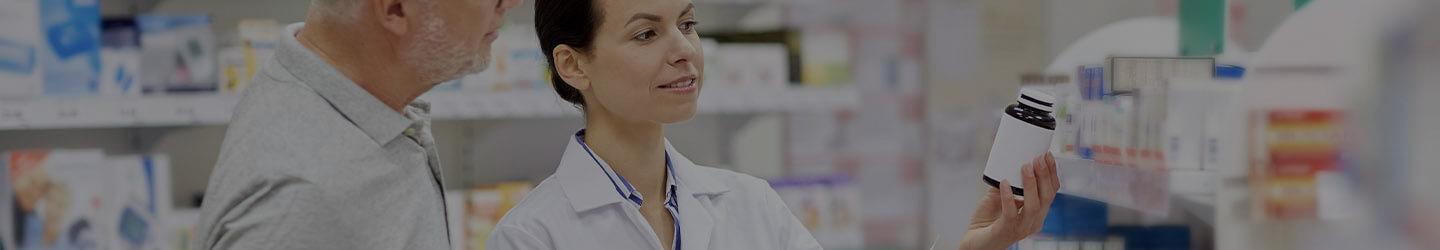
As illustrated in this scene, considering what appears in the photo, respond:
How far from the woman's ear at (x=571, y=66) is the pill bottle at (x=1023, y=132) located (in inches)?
20.2

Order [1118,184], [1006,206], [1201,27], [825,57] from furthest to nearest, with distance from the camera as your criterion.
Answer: [825,57]
[1201,27]
[1118,184]
[1006,206]

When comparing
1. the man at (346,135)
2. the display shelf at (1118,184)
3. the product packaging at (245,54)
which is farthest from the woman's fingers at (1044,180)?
the product packaging at (245,54)

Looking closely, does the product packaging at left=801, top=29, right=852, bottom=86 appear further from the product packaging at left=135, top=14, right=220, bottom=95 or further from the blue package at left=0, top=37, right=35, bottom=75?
the blue package at left=0, top=37, right=35, bottom=75

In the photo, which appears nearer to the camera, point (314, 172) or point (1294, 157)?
point (314, 172)

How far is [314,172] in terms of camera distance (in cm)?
112

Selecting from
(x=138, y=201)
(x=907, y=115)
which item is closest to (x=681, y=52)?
(x=138, y=201)

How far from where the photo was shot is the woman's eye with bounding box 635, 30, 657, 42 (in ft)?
5.57

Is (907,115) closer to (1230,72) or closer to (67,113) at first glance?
(67,113)

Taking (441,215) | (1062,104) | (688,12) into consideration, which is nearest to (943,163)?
(1062,104)

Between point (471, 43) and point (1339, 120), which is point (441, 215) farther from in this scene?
point (1339, 120)

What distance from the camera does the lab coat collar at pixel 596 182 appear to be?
171 centimetres

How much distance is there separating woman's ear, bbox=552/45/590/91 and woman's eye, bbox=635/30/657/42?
0.08 meters

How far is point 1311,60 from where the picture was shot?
1.41 m

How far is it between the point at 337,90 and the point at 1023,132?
2.30 feet
